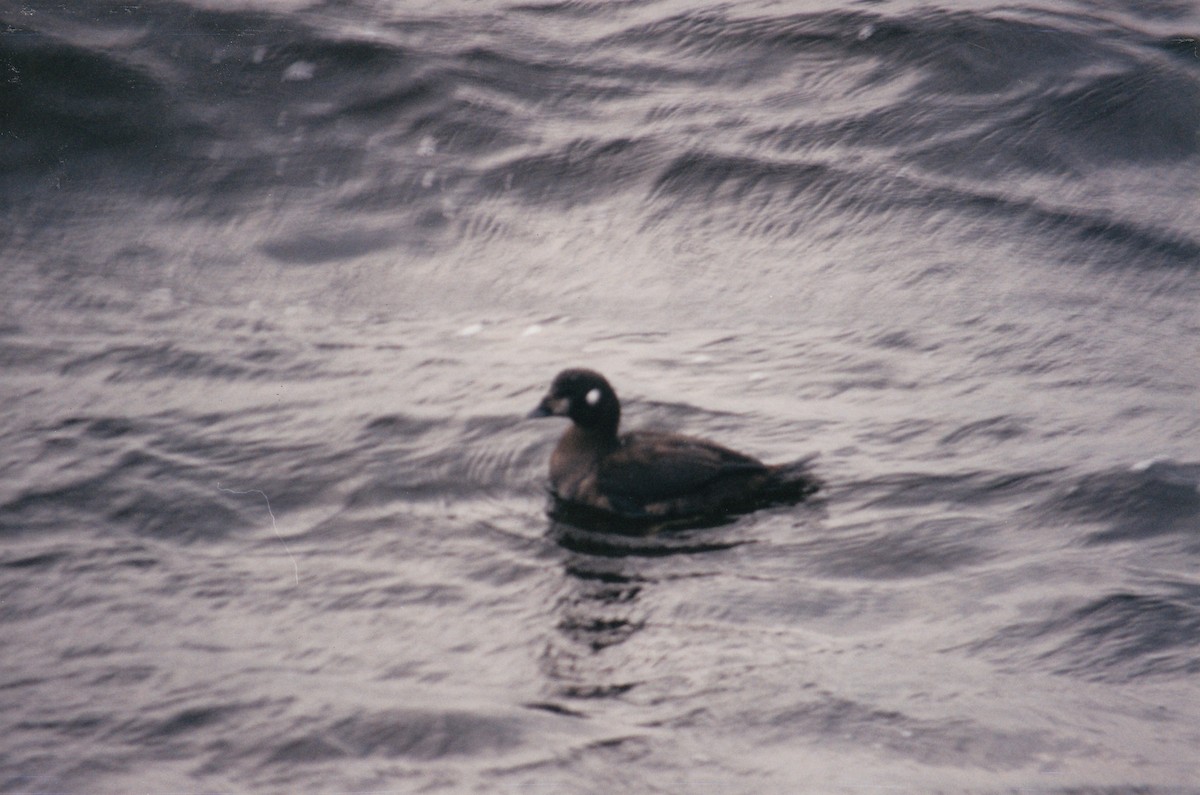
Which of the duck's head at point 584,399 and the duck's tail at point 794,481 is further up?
the duck's head at point 584,399

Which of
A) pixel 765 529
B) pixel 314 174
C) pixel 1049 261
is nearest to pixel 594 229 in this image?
pixel 314 174

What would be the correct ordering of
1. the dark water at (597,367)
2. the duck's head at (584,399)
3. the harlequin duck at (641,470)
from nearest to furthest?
the dark water at (597,367)
the harlequin duck at (641,470)
the duck's head at (584,399)

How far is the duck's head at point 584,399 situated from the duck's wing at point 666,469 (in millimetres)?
205

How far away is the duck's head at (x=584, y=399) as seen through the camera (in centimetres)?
800

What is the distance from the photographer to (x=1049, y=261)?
10055 mm

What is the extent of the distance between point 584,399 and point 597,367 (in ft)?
3.88

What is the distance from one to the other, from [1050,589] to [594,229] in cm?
490

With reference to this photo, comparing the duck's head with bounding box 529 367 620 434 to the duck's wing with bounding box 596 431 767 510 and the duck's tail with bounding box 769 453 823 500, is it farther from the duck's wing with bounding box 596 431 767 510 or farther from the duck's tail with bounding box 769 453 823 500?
the duck's tail with bounding box 769 453 823 500

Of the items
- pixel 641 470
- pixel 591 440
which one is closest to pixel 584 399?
pixel 591 440

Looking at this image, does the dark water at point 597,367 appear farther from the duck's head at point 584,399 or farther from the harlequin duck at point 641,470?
the duck's head at point 584,399

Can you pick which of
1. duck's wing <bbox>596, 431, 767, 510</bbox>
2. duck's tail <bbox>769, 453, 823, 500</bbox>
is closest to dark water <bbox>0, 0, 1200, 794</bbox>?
duck's tail <bbox>769, 453, 823, 500</bbox>

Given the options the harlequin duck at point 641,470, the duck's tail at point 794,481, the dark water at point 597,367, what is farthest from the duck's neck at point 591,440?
the duck's tail at point 794,481

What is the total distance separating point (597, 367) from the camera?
30.1ft

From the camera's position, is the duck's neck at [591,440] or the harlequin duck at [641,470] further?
the duck's neck at [591,440]
